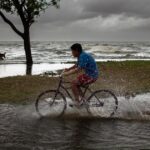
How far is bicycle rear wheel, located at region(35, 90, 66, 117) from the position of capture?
12422 mm

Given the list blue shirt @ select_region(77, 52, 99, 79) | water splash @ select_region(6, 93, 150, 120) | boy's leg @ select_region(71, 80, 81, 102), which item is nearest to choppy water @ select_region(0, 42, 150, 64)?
water splash @ select_region(6, 93, 150, 120)

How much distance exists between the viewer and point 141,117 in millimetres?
12344

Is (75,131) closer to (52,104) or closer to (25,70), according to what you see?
(52,104)

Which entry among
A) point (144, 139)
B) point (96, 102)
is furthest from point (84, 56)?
point (144, 139)

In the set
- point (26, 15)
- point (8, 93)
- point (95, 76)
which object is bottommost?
point (8, 93)

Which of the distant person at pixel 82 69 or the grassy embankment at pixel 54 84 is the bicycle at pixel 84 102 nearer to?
the distant person at pixel 82 69

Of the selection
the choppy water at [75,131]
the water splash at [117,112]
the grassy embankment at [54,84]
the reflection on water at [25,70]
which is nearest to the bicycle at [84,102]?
the water splash at [117,112]

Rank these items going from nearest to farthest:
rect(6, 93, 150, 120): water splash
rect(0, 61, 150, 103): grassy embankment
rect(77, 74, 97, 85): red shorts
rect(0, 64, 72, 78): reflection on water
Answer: rect(77, 74, 97, 85): red shorts, rect(6, 93, 150, 120): water splash, rect(0, 61, 150, 103): grassy embankment, rect(0, 64, 72, 78): reflection on water

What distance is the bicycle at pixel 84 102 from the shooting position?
1238cm

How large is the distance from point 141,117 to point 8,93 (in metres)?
6.90

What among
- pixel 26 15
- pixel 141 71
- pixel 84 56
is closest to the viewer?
pixel 84 56

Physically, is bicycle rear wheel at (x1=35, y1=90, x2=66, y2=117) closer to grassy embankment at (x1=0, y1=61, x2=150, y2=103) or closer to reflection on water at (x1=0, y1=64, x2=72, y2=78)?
grassy embankment at (x1=0, y1=61, x2=150, y2=103)

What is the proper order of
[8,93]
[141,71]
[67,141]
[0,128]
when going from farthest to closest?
[141,71] < [8,93] < [0,128] < [67,141]

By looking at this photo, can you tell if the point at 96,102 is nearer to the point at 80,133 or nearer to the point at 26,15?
the point at 80,133
